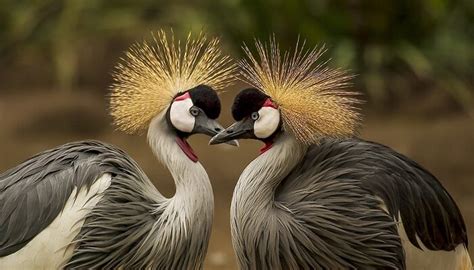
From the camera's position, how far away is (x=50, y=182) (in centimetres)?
246

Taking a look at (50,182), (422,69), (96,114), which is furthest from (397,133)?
(50,182)

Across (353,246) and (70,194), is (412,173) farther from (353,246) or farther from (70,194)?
(70,194)

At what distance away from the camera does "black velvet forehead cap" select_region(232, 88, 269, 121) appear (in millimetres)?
2459

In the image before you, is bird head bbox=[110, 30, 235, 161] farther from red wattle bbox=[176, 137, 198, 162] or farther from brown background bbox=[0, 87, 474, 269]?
brown background bbox=[0, 87, 474, 269]

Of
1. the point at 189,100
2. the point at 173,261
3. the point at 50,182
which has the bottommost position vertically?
the point at 173,261

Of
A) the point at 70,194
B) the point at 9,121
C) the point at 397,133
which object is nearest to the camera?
the point at 70,194

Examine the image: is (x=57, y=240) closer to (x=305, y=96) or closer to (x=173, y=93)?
(x=173, y=93)

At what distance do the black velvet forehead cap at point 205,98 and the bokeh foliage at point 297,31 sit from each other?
196 cm

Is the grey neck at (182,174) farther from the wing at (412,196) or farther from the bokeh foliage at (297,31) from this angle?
the bokeh foliage at (297,31)

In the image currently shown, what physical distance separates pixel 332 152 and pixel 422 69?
2320mm

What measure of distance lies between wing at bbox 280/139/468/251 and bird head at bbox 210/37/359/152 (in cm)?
8

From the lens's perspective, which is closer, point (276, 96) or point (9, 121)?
point (276, 96)

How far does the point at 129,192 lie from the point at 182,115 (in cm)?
20

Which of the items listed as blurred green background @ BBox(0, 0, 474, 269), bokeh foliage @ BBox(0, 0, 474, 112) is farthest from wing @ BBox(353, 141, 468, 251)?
bokeh foliage @ BBox(0, 0, 474, 112)
